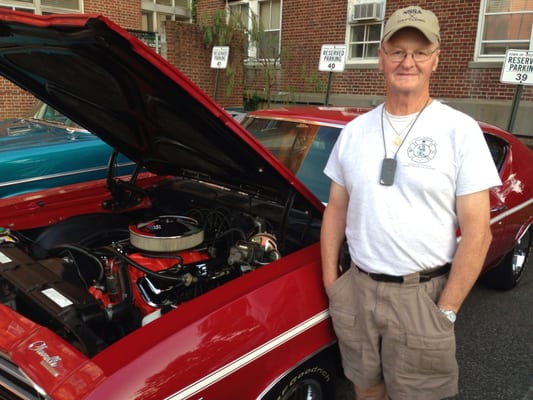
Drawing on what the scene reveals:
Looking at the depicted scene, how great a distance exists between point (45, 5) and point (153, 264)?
12.0 meters

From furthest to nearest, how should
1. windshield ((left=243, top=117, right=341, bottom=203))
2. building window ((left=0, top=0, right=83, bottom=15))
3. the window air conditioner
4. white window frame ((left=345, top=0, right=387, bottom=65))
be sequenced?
building window ((left=0, top=0, right=83, bottom=15)) < white window frame ((left=345, top=0, right=387, bottom=65)) < the window air conditioner < windshield ((left=243, top=117, right=341, bottom=203))

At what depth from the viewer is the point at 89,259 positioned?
2342 mm

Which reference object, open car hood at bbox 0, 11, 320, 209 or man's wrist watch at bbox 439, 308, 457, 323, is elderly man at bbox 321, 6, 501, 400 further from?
open car hood at bbox 0, 11, 320, 209

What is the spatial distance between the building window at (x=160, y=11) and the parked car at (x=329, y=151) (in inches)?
476

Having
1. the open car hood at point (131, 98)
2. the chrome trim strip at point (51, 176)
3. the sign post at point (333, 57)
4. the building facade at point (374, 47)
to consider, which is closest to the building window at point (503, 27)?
the building facade at point (374, 47)

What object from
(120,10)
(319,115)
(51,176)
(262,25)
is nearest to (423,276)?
(319,115)

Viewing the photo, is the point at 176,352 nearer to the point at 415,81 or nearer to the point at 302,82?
the point at 415,81

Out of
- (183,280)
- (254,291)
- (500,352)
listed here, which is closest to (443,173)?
(254,291)

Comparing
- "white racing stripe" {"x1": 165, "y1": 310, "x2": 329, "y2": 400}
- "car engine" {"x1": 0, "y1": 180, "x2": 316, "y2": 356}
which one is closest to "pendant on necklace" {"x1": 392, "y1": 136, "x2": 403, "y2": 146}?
"white racing stripe" {"x1": 165, "y1": 310, "x2": 329, "y2": 400}

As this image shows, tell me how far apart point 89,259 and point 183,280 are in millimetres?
556

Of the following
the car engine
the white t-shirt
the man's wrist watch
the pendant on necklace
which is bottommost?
the car engine

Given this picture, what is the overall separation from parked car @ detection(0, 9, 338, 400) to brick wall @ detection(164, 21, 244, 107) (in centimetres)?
891

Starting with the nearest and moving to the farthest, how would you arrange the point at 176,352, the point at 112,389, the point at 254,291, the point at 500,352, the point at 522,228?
the point at 112,389, the point at 176,352, the point at 254,291, the point at 500,352, the point at 522,228

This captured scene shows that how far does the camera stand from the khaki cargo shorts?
1.65 meters
